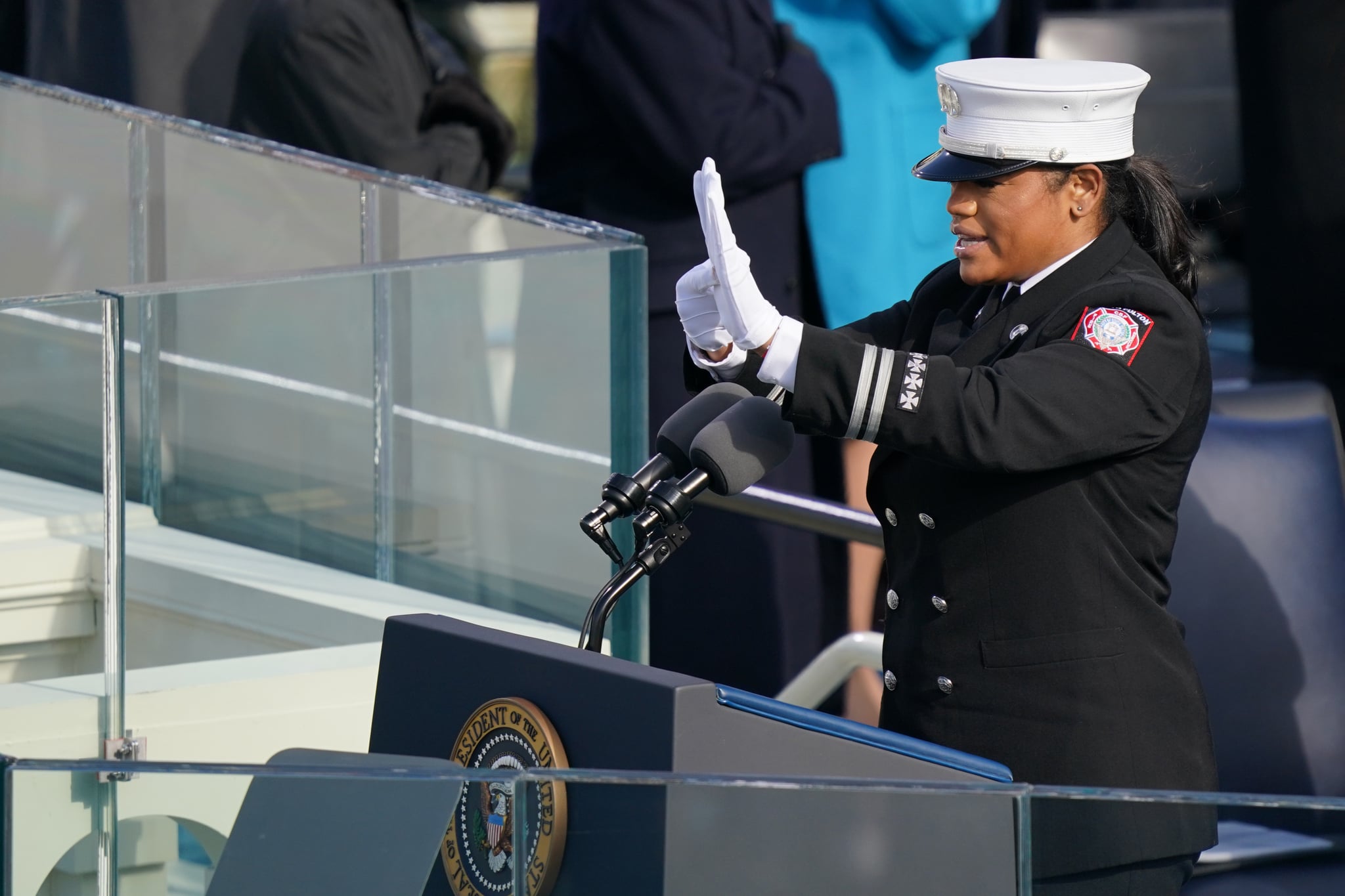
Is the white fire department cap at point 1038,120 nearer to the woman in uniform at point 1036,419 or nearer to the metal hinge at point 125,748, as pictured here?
the woman in uniform at point 1036,419

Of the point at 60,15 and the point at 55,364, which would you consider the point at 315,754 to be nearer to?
the point at 55,364

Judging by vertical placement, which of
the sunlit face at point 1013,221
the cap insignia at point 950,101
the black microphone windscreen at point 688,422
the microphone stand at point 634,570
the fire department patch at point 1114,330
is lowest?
the microphone stand at point 634,570

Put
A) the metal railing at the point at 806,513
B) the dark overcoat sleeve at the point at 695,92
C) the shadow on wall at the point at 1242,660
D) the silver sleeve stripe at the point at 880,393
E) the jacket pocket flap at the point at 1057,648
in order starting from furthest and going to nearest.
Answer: the dark overcoat sleeve at the point at 695,92, the shadow on wall at the point at 1242,660, the metal railing at the point at 806,513, the jacket pocket flap at the point at 1057,648, the silver sleeve stripe at the point at 880,393

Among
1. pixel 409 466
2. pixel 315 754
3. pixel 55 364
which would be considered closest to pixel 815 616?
pixel 409 466

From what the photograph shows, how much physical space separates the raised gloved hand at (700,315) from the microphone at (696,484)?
0.18 metres

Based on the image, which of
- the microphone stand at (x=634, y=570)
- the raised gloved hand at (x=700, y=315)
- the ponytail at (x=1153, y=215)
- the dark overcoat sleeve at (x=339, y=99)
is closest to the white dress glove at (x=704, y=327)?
the raised gloved hand at (x=700, y=315)

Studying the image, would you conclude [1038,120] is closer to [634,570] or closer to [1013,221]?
[1013,221]

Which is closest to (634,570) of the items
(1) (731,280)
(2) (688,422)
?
(2) (688,422)

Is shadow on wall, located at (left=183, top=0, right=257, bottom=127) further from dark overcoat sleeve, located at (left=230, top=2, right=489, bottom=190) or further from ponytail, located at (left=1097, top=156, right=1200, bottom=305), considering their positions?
ponytail, located at (left=1097, top=156, right=1200, bottom=305)

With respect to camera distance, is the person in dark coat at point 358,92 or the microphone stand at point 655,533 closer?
the microphone stand at point 655,533

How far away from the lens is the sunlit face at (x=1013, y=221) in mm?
1780

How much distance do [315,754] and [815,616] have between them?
6.93ft

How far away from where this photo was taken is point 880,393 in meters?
1.61

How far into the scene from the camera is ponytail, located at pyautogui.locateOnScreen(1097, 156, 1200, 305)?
5.98ft
